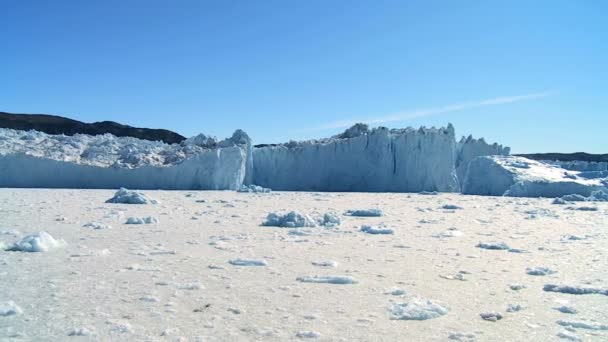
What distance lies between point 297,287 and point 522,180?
52.2 ft

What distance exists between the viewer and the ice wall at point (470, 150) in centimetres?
2288

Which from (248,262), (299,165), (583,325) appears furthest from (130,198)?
(299,165)

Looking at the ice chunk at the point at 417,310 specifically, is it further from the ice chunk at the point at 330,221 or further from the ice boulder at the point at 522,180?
the ice boulder at the point at 522,180

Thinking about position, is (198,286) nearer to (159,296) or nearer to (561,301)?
(159,296)

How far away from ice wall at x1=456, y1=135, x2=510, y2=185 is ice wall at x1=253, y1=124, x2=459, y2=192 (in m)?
2.08

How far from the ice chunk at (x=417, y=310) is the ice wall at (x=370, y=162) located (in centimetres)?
1777

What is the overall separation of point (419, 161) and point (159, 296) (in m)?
18.6

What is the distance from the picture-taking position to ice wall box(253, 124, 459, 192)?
2042cm

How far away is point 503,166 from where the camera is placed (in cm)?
1825

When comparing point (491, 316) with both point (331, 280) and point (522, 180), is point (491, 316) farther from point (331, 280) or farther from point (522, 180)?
point (522, 180)

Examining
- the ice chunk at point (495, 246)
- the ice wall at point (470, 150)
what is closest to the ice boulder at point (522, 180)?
the ice wall at point (470, 150)

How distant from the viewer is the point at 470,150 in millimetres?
23531

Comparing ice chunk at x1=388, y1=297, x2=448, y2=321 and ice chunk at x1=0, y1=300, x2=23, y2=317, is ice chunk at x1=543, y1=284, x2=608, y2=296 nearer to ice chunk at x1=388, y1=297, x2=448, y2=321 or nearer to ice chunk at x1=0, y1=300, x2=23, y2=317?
ice chunk at x1=388, y1=297, x2=448, y2=321

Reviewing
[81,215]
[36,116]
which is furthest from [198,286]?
[36,116]
